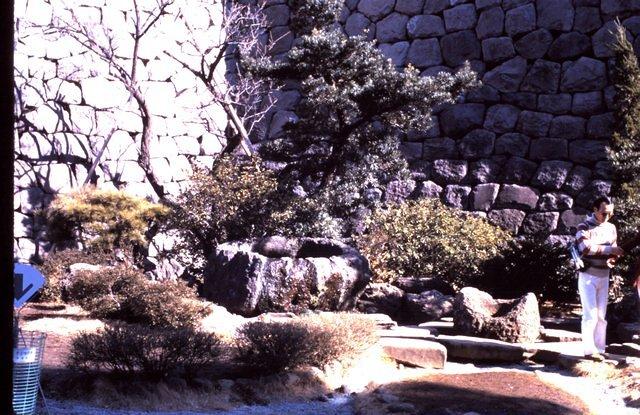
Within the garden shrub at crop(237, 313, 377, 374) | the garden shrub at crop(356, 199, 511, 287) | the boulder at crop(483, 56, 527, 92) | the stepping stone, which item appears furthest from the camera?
the boulder at crop(483, 56, 527, 92)

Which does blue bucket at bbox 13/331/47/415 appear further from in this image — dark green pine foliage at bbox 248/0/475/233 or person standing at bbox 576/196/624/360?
dark green pine foliage at bbox 248/0/475/233

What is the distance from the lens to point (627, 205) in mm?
10016

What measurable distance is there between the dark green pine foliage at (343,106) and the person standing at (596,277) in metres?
3.84

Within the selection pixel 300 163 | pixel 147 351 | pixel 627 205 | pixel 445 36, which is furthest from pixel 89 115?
pixel 627 205

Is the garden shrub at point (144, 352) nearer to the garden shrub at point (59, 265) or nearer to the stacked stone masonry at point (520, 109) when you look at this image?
the garden shrub at point (59, 265)

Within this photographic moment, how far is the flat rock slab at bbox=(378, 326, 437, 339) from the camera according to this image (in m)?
8.26

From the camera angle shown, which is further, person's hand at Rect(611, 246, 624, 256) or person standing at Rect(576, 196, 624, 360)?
person standing at Rect(576, 196, 624, 360)

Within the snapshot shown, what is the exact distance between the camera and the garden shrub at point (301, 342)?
6.59 m

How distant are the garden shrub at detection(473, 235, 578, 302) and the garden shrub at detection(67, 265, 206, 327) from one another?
4352mm

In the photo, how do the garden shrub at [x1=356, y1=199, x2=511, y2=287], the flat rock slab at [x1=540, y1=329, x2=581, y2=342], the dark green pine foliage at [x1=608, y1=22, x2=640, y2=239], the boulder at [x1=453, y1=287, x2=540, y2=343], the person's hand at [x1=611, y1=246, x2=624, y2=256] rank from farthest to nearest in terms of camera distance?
Answer: 1. the garden shrub at [x1=356, y1=199, x2=511, y2=287]
2. the dark green pine foliage at [x1=608, y1=22, x2=640, y2=239]
3. the flat rock slab at [x1=540, y1=329, x2=581, y2=342]
4. the boulder at [x1=453, y1=287, x2=540, y2=343]
5. the person's hand at [x1=611, y1=246, x2=624, y2=256]

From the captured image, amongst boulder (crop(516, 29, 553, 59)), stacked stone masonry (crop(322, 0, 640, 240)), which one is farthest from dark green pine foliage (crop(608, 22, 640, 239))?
boulder (crop(516, 29, 553, 59))

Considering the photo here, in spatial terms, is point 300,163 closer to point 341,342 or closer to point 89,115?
point 89,115

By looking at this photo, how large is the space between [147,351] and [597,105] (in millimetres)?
9655

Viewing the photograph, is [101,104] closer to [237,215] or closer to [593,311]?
[237,215]
